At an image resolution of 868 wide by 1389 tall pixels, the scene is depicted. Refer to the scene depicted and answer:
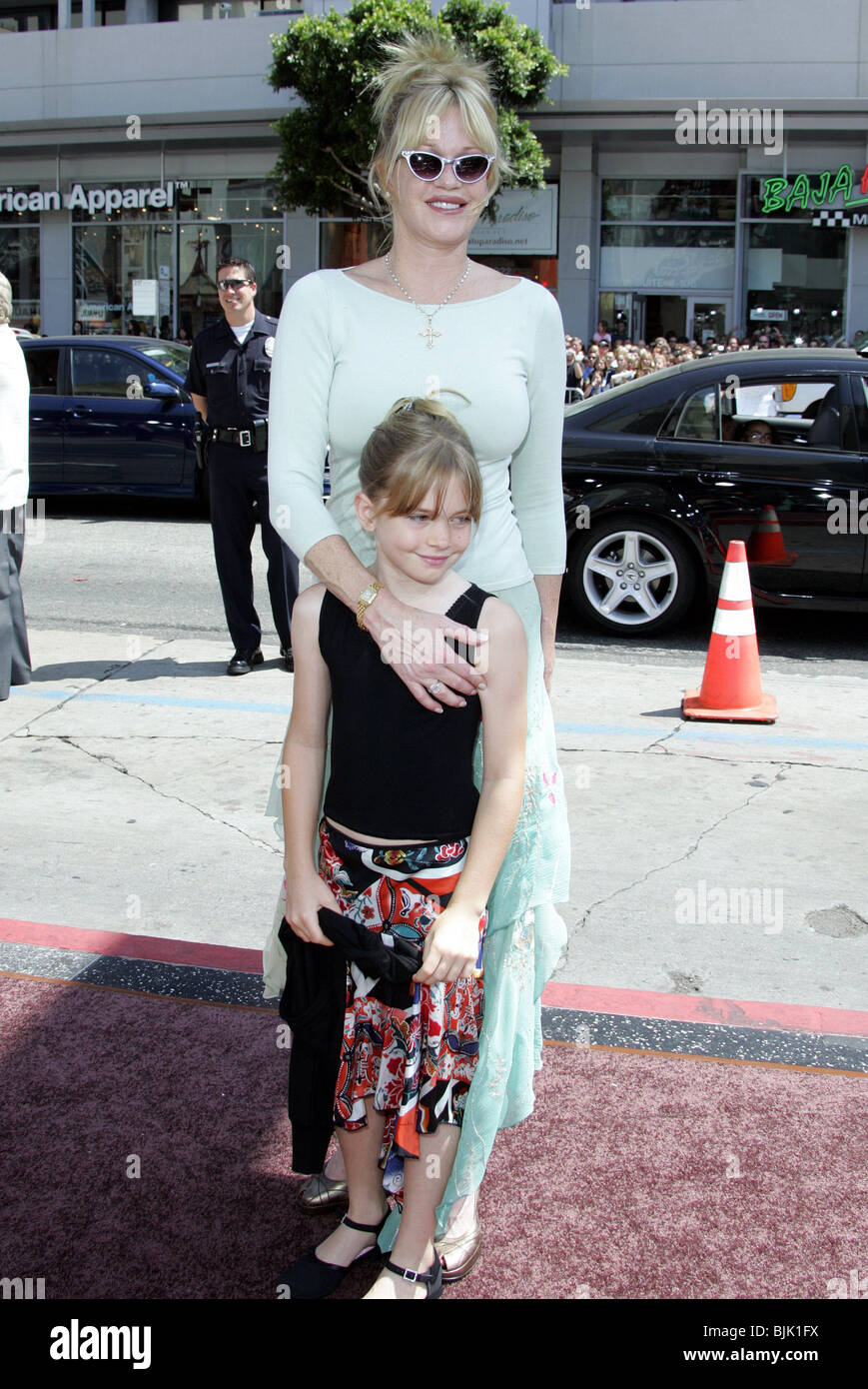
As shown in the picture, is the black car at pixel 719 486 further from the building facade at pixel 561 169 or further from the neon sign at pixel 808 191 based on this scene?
the neon sign at pixel 808 191

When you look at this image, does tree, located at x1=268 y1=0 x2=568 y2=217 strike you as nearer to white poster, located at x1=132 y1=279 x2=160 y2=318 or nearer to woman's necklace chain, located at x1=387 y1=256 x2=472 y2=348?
white poster, located at x1=132 y1=279 x2=160 y2=318

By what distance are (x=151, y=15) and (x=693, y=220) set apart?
434 inches

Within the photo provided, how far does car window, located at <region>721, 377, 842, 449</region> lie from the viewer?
7.68m

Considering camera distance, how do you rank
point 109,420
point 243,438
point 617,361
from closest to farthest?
point 243,438 < point 109,420 < point 617,361

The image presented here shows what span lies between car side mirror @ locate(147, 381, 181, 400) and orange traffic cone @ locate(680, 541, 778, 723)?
24.5 ft

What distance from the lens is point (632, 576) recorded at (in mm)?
7855

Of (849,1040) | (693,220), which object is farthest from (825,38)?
(849,1040)

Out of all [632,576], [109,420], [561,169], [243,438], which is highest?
[561,169]

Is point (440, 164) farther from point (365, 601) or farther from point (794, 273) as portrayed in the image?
point (794, 273)

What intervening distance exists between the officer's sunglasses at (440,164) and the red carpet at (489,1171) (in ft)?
6.28

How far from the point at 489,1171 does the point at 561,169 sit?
2265 centimetres

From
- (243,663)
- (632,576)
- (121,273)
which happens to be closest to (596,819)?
(243,663)

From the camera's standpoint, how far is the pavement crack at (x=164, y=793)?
464 cm
